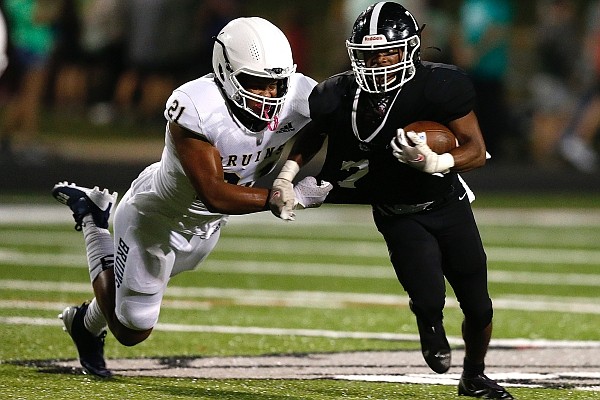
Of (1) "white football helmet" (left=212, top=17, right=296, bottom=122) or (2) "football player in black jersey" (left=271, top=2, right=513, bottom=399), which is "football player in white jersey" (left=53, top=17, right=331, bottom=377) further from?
(2) "football player in black jersey" (left=271, top=2, right=513, bottom=399)

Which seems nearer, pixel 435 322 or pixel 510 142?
pixel 435 322

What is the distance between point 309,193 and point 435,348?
0.72 m

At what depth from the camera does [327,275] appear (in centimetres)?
925

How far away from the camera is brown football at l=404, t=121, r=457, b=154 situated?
469cm

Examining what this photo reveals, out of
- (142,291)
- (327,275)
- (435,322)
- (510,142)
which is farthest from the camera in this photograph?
(510,142)

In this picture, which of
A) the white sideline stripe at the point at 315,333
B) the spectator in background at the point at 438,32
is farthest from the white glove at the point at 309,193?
the spectator in background at the point at 438,32

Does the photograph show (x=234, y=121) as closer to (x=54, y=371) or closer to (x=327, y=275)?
(x=54, y=371)

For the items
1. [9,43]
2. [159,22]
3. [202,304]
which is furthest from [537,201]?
[202,304]

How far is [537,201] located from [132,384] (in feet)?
30.2

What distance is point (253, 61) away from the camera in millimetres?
4824

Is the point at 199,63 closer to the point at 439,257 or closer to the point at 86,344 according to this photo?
the point at 86,344

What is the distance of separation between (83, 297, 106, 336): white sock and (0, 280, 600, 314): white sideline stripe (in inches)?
96.8

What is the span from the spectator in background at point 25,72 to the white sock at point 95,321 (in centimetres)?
802

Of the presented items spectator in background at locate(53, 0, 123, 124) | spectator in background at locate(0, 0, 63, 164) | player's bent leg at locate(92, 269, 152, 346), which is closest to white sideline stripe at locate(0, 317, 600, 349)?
player's bent leg at locate(92, 269, 152, 346)
